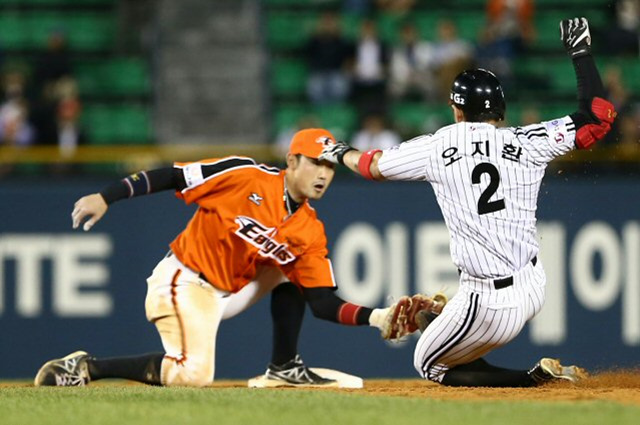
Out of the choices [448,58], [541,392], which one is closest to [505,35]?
[448,58]

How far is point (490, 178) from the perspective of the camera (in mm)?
7316

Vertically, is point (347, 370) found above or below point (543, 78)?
below

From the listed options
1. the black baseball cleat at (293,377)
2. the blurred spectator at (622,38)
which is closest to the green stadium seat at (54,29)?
the blurred spectator at (622,38)

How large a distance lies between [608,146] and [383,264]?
2362 millimetres

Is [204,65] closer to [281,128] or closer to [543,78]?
[281,128]

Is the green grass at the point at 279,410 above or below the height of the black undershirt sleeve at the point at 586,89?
below

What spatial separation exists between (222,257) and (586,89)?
8.20 feet

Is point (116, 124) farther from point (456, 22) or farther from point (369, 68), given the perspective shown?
point (456, 22)

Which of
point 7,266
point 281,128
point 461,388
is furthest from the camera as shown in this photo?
point 281,128

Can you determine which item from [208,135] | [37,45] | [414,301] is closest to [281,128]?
[208,135]

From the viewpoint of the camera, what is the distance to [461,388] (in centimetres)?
773

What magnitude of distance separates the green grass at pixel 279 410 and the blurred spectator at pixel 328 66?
7.45 metres

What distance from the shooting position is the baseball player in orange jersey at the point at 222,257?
321 inches

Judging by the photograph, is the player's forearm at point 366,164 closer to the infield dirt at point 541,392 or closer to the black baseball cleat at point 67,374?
the infield dirt at point 541,392
